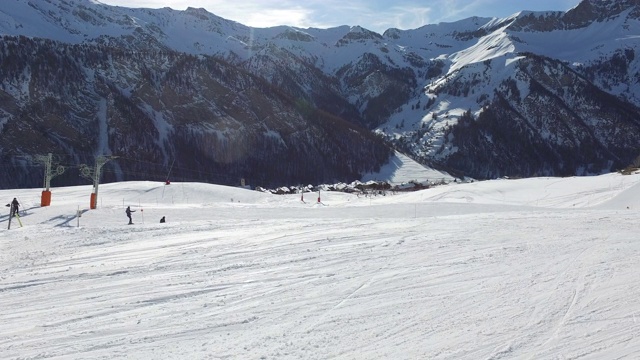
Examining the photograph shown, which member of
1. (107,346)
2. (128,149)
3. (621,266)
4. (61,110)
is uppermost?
(61,110)

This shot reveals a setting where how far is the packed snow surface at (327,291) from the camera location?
771 cm

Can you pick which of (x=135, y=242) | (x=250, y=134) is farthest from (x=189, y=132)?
(x=135, y=242)

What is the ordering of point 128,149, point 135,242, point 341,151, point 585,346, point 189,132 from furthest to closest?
point 341,151 → point 189,132 → point 128,149 → point 135,242 → point 585,346

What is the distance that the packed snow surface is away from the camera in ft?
25.3

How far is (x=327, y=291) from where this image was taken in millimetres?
10406

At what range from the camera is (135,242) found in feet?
57.2

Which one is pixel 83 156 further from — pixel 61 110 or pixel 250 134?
pixel 250 134

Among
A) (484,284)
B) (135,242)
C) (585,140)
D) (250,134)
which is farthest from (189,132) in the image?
(585,140)

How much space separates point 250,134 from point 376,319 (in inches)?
4952

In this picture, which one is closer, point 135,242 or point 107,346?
point 107,346

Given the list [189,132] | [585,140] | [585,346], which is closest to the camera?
[585,346]

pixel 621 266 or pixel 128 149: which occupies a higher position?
pixel 128 149

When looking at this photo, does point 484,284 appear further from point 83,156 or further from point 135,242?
point 83,156

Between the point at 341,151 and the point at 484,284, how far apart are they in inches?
5231
